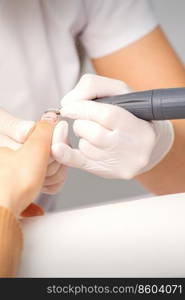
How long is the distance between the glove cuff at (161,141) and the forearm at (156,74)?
7 centimetres

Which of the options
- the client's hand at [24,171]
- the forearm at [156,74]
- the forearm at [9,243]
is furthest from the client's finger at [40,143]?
the forearm at [156,74]

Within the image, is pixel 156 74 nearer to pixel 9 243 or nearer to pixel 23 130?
pixel 23 130

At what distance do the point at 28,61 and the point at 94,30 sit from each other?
0.14m

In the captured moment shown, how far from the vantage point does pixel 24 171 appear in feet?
2.01

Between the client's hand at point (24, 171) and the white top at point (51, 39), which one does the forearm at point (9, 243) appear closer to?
the client's hand at point (24, 171)

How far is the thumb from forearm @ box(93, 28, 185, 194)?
300 mm

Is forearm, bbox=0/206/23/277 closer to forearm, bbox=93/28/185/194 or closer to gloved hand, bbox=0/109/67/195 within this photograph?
gloved hand, bbox=0/109/67/195

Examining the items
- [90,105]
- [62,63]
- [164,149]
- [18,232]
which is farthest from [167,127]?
[18,232]

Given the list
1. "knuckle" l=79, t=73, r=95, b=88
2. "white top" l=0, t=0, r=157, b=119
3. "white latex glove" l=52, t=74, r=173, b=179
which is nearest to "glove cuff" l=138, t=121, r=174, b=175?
"white latex glove" l=52, t=74, r=173, b=179

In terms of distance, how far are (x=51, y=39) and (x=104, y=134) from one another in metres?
0.33

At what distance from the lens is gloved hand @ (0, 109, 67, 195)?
726mm

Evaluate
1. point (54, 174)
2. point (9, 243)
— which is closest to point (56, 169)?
point (54, 174)

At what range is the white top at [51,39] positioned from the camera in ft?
3.10

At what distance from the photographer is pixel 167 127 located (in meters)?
0.84
